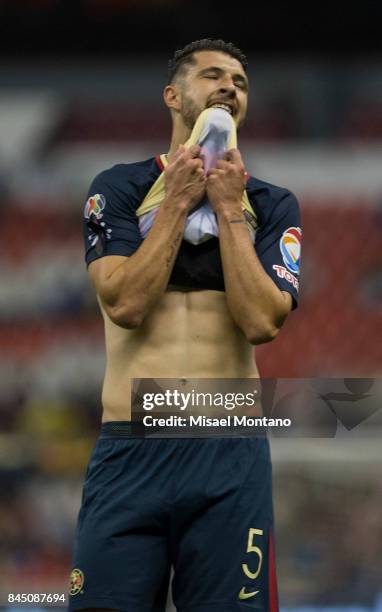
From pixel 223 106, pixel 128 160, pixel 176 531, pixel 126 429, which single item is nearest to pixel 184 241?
pixel 223 106

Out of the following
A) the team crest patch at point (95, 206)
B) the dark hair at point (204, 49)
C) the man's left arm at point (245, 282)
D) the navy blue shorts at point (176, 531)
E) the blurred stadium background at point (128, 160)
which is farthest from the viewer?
Answer: the blurred stadium background at point (128, 160)

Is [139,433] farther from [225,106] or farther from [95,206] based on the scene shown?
[225,106]

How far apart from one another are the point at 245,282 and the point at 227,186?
288 millimetres

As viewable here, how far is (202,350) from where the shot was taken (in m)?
2.73

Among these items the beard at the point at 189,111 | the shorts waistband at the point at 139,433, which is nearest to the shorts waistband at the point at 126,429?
the shorts waistband at the point at 139,433

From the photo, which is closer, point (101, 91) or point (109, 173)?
point (109, 173)

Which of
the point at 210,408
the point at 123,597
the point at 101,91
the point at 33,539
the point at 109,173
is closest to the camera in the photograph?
the point at 123,597

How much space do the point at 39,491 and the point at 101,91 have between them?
249 centimetres

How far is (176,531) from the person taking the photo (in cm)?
260

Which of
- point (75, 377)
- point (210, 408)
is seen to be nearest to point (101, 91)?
point (75, 377)

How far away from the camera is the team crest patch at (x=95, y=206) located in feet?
9.22

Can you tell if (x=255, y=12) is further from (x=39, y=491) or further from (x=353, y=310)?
(x=39, y=491)

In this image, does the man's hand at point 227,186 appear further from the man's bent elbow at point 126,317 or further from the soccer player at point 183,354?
the man's bent elbow at point 126,317

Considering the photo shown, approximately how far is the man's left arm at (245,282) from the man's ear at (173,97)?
39 centimetres
